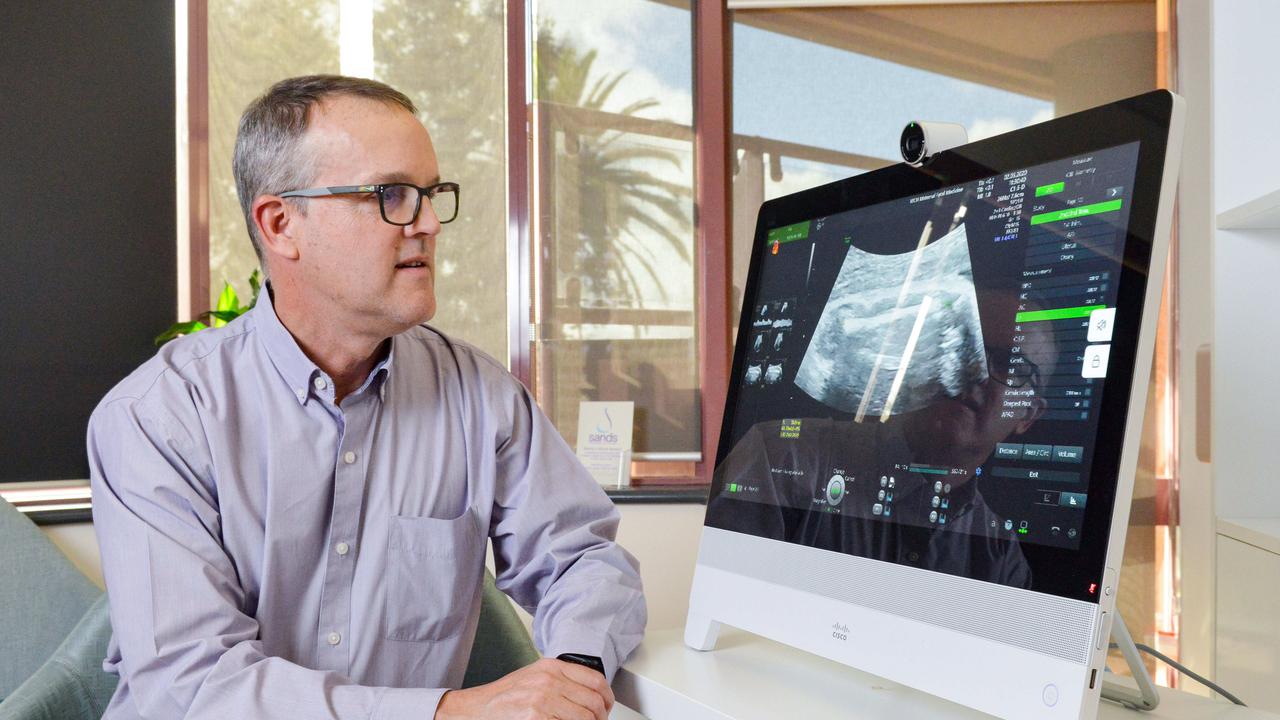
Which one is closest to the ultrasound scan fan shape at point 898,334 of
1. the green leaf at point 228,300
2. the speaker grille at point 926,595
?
the speaker grille at point 926,595

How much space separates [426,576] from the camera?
54.6 inches

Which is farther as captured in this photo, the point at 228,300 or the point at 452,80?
the point at 452,80

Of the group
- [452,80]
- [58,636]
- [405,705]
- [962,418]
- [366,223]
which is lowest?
[58,636]

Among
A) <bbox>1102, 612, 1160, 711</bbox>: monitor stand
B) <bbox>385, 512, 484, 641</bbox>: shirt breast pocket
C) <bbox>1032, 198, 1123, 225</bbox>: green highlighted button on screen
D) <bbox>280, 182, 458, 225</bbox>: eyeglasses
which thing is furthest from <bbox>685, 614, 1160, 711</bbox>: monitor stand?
<bbox>280, 182, 458, 225</bbox>: eyeglasses

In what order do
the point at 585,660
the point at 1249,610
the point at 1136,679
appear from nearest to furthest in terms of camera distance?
1. the point at 1136,679
2. the point at 585,660
3. the point at 1249,610

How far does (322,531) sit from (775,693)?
660mm

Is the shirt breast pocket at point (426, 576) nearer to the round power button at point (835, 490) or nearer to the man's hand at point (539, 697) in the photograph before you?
the man's hand at point (539, 697)

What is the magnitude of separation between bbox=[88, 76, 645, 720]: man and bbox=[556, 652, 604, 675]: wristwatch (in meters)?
0.01

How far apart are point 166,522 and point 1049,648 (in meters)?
1.01

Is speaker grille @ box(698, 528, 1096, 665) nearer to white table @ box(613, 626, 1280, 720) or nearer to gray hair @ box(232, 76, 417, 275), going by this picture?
white table @ box(613, 626, 1280, 720)

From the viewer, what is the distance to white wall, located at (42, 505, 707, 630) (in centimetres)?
280

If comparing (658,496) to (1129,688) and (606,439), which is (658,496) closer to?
(606,439)

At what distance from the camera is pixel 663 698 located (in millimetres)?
1098

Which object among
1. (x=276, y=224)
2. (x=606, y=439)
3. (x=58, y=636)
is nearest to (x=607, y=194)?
(x=606, y=439)
